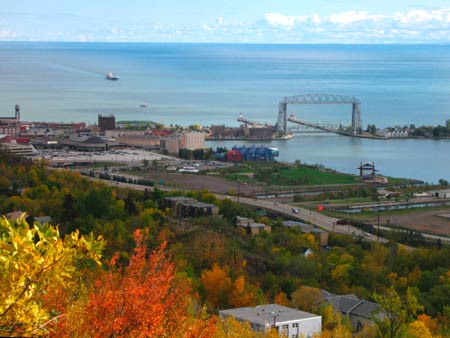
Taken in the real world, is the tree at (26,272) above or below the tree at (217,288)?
above

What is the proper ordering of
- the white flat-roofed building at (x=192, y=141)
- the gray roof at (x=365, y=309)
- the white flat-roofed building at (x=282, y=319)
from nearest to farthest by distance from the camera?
the white flat-roofed building at (x=282, y=319)
the gray roof at (x=365, y=309)
the white flat-roofed building at (x=192, y=141)

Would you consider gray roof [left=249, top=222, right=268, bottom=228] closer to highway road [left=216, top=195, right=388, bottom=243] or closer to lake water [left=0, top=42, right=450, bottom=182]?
highway road [left=216, top=195, right=388, bottom=243]

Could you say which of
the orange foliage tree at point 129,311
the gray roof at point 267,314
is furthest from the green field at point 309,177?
the orange foliage tree at point 129,311

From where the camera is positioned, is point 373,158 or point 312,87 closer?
point 373,158

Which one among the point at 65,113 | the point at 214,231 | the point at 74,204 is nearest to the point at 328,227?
the point at 214,231

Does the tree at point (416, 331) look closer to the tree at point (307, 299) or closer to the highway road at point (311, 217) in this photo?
the tree at point (307, 299)

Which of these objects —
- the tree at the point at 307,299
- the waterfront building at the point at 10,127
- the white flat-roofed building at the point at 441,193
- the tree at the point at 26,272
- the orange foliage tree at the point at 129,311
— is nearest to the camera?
the tree at the point at 26,272

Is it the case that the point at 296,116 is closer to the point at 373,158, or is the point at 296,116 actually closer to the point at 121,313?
the point at 373,158

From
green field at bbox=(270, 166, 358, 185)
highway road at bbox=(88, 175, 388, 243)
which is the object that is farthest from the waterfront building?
highway road at bbox=(88, 175, 388, 243)

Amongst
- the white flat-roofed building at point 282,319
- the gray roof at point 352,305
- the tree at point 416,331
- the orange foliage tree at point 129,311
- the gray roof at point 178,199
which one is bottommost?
the gray roof at point 352,305
